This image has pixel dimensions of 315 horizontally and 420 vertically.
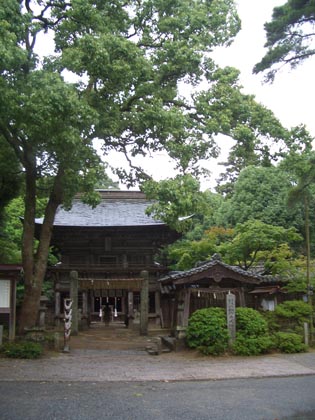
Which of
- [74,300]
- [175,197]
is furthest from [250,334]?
[74,300]

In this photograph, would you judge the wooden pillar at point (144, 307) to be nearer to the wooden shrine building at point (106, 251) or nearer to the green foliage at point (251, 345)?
the wooden shrine building at point (106, 251)

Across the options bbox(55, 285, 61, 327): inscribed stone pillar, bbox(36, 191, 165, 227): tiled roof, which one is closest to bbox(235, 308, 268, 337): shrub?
bbox(36, 191, 165, 227): tiled roof

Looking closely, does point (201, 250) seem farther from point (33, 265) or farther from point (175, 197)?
point (33, 265)

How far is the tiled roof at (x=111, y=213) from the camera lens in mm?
24094

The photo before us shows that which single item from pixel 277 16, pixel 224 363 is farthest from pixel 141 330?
pixel 277 16

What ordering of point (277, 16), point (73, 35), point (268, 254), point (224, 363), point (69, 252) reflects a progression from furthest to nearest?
point (69, 252), point (268, 254), point (73, 35), point (224, 363), point (277, 16)

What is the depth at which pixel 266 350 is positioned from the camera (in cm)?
→ 1503

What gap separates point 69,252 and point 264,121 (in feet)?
46.4

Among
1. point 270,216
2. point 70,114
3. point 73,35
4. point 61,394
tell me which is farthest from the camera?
point 270,216

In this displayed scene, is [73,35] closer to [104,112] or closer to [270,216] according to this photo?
[104,112]

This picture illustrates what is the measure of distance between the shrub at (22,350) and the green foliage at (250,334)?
6.53 meters

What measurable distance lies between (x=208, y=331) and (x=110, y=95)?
8828 millimetres

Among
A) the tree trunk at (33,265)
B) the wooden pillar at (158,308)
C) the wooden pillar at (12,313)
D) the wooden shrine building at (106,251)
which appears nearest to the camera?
the wooden pillar at (12,313)

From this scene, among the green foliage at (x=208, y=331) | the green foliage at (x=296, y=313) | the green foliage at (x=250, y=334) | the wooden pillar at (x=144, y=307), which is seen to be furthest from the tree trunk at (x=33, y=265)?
the green foliage at (x=296, y=313)
